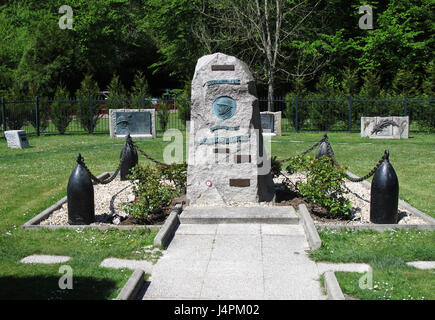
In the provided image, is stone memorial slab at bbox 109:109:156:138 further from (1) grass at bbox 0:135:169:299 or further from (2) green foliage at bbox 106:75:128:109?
(1) grass at bbox 0:135:169:299

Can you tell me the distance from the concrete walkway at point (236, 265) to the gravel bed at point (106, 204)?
5.17ft

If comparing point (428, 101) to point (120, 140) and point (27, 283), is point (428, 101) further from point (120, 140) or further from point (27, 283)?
point (27, 283)

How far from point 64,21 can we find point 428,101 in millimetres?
25973

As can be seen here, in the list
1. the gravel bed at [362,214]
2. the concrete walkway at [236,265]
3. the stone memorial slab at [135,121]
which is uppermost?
the stone memorial slab at [135,121]

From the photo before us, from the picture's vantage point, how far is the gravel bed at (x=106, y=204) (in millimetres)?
8310

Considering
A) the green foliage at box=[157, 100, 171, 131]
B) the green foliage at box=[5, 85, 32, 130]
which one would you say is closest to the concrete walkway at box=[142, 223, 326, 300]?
the green foliage at box=[157, 100, 171, 131]

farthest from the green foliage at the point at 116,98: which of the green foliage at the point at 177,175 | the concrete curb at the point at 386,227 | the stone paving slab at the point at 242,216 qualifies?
the concrete curb at the point at 386,227

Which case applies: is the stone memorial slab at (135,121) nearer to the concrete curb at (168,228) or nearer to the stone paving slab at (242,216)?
the concrete curb at (168,228)

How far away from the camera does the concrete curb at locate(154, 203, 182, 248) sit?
6787 mm

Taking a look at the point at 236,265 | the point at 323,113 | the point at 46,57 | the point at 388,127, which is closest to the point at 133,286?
the point at 236,265

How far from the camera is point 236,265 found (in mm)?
6051

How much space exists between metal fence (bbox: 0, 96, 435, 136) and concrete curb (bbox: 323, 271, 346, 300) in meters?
18.3

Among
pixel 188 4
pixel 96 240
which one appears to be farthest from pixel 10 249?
pixel 188 4

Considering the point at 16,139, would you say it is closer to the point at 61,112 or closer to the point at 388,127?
the point at 61,112
